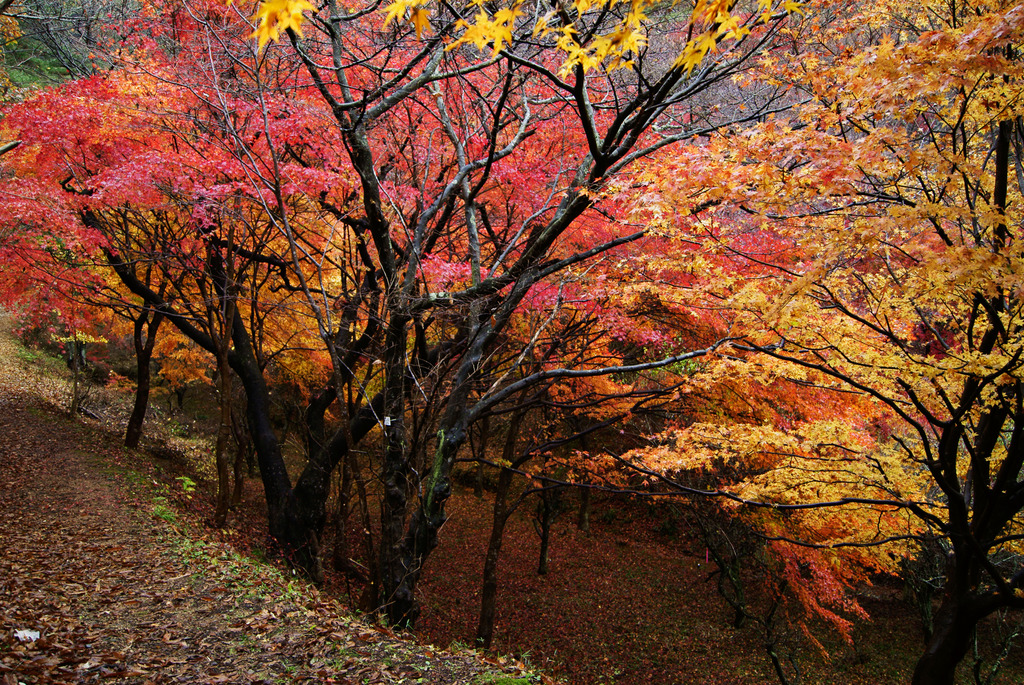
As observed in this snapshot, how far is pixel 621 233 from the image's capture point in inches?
377

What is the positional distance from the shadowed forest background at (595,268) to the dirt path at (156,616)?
169 cm

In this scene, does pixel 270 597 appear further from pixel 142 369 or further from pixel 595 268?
pixel 142 369

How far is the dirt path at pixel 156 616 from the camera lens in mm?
4074

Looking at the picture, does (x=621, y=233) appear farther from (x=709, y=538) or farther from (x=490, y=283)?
(x=709, y=538)

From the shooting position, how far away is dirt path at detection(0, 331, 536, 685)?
4.07 m

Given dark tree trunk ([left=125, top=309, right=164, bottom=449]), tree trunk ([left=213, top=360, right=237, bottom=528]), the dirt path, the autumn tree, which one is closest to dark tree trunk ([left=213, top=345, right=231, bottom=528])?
tree trunk ([left=213, top=360, right=237, bottom=528])

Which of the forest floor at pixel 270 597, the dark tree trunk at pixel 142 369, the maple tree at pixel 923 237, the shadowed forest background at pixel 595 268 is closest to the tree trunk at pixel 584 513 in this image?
the forest floor at pixel 270 597

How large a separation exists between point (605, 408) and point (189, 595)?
332 inches

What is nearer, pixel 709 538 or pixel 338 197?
pixel 338 197

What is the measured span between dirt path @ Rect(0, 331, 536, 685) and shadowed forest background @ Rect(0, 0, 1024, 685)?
1691 millimetres

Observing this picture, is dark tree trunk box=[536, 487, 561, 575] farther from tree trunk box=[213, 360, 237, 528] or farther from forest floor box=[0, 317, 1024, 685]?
tree trunk box=[213, 360, 237, 528]

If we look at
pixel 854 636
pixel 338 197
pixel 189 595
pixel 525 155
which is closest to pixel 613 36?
pixel 189 595

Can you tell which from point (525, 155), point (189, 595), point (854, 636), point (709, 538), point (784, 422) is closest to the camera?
point (189, 595)

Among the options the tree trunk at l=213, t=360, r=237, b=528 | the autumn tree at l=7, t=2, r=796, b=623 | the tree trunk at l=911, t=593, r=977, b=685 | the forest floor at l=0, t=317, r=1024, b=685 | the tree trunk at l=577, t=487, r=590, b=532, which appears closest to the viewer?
the forest floor at l=0, t=317, r=1024, b=685
